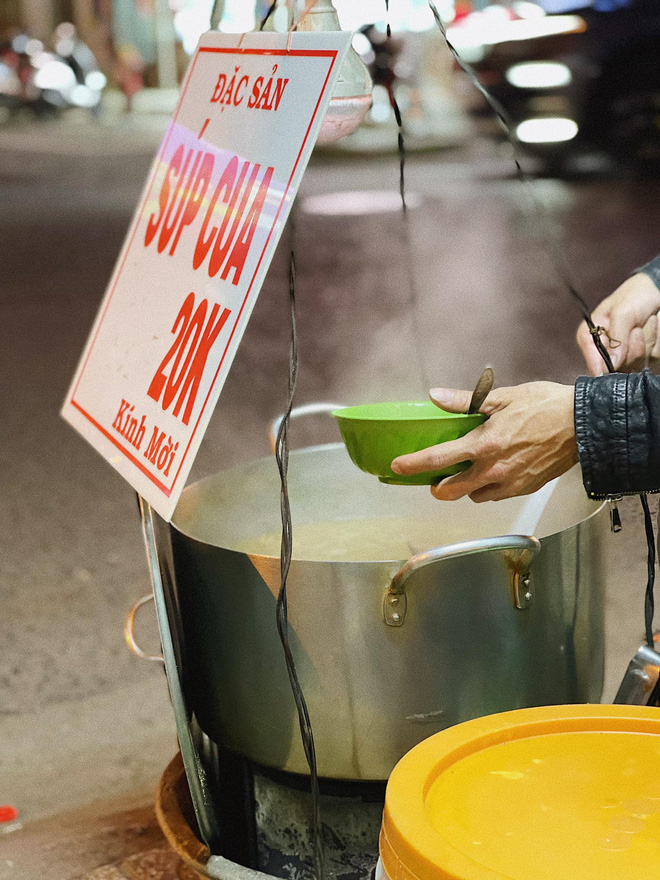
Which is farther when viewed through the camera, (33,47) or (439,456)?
(33,47)

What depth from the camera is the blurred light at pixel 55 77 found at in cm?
2922

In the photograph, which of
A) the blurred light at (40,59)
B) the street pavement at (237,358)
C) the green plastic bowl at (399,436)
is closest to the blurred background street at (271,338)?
the street pavement at (237,358)

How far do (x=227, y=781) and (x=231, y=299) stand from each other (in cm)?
97

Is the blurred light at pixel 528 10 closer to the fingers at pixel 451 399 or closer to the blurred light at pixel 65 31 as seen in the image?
the fingers at pixel 451 399

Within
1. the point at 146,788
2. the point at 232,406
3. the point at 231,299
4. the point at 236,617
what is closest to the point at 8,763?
the point at 146,788

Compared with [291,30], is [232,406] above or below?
below

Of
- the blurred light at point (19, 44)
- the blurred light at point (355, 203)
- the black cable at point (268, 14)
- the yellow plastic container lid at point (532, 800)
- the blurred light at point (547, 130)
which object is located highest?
the blurred light at point (19, 44)

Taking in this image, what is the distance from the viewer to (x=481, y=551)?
5.06 feet

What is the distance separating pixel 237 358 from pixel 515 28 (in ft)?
21.3

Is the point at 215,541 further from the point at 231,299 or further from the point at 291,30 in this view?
the point at 291,30

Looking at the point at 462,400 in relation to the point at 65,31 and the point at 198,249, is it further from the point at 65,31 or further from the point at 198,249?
the point at 65,31

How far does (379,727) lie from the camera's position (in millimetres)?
1615

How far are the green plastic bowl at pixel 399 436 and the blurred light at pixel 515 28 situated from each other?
9343mm

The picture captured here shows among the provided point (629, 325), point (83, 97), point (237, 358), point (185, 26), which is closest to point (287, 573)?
point (629, 325)
